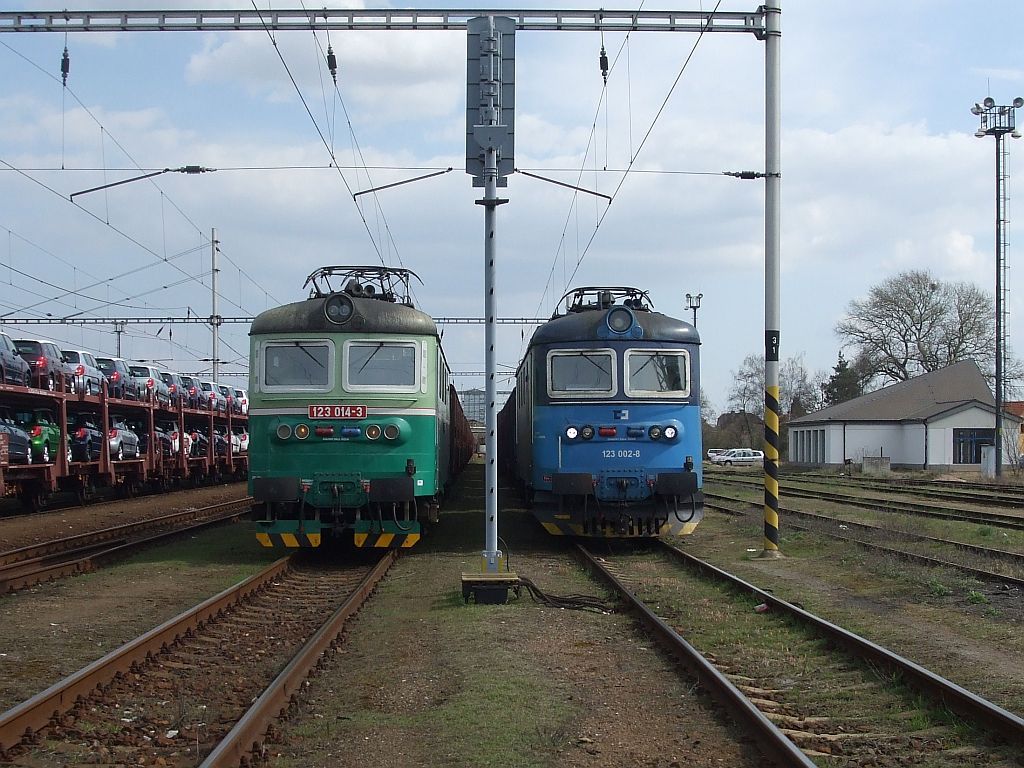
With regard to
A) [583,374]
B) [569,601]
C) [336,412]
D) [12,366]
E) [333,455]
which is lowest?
[569,601]

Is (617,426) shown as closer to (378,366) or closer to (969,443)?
(378,366)

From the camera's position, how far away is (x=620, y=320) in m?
14.3

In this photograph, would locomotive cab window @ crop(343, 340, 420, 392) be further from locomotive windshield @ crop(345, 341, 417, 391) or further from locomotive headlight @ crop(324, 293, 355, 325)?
locomotive headlight @ crop(324, 293, 355, 325)

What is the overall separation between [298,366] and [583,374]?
3.88 meters

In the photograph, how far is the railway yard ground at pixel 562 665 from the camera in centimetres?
563

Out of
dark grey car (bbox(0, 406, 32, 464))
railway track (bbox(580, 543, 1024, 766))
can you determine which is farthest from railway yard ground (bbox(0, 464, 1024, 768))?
dark grey car (bbox(0, 406, 32, 464))

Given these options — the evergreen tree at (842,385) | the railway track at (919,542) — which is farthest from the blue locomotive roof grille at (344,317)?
the evergreen tree at (842,385)

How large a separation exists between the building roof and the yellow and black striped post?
40.4 meters

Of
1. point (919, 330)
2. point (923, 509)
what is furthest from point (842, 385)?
point (923, 509)

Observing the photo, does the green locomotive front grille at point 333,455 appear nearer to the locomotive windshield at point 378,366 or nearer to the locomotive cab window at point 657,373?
the locomotive windshield at point 378,366

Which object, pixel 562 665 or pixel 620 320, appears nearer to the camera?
pixel 562 665

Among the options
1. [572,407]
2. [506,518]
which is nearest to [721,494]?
[506,518]

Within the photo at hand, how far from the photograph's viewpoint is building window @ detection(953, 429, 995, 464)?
5050 centimetres

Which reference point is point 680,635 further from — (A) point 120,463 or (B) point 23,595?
(A) point 120,463
